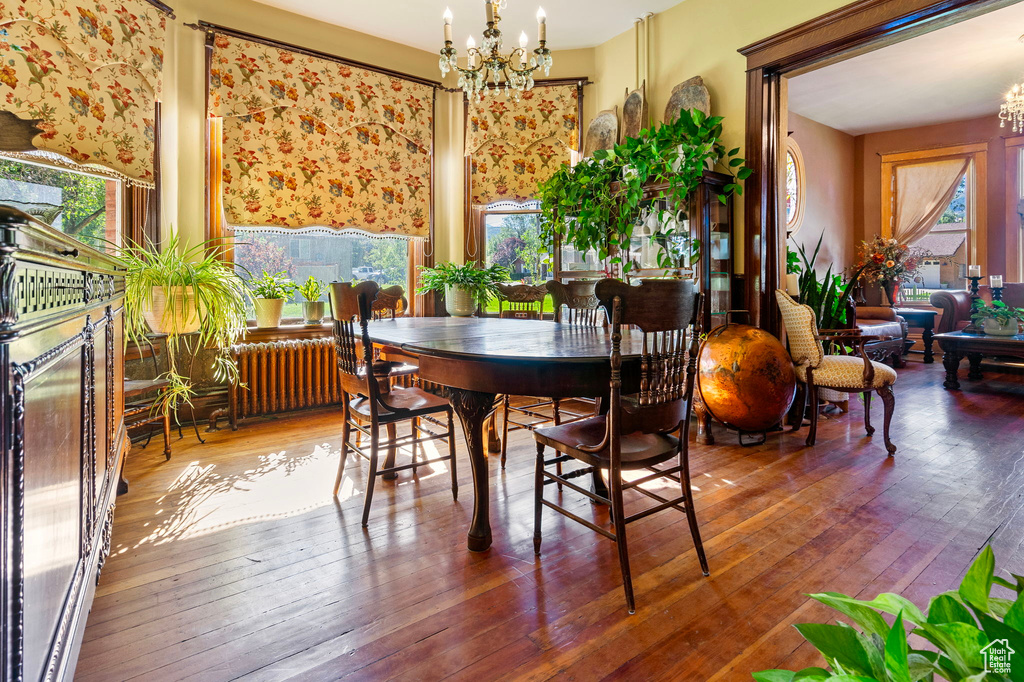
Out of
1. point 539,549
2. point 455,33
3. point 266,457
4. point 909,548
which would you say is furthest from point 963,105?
point 266,457

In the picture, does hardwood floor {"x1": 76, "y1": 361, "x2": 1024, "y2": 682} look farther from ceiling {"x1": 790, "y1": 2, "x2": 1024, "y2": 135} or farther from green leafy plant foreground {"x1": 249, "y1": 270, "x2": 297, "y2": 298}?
ceiling {"x1": 790, "y1": 2, "x2": 1024, "y2": 135}

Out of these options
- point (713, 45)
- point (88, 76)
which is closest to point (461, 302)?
point (713, 45)

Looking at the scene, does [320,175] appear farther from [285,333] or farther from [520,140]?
[520,140]

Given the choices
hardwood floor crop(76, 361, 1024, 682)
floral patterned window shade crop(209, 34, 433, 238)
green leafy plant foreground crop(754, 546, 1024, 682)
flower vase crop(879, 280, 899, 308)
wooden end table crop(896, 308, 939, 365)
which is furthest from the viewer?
flower vase crop(879, 280, 899, 308)

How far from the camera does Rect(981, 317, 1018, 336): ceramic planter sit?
5172 mm

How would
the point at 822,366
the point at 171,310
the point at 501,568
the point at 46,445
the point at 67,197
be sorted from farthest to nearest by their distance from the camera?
the point at 822,366, the point at 67,197, the point at 171,310, the point at 501,568, the point at 46,445

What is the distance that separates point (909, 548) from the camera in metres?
2.12

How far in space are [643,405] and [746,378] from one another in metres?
1.76

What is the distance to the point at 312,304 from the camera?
15.1 ft

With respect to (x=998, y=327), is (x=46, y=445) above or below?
below

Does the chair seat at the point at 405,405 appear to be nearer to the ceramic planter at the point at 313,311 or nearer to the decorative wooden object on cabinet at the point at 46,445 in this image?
the decorative wooden object on cabinet at the point at 46,445

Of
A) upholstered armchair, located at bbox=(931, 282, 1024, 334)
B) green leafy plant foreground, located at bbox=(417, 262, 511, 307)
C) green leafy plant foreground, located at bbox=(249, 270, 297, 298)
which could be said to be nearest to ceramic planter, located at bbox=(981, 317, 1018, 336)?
upholstered armchair, located at bbox=(931, 282, 1024, 334)

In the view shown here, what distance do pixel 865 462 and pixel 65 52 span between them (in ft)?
17.1

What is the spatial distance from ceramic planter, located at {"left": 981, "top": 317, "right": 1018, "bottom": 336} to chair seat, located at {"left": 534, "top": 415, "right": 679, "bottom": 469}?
16.9 feet
